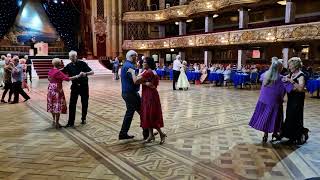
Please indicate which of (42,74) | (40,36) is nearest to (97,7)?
(40,36)

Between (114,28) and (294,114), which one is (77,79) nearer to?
(294,114)

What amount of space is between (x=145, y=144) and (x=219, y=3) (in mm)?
14743

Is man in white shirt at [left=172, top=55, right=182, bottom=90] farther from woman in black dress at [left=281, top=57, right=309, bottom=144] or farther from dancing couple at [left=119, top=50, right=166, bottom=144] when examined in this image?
woman in black dress at [left=281, top=57, right=309, bottom=144]

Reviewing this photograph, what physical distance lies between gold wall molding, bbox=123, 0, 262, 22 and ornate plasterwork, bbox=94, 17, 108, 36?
1.73m

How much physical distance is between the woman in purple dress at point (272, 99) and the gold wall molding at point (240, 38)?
32.6 ft

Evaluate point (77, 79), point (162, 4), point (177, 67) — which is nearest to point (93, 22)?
point (162, 4)

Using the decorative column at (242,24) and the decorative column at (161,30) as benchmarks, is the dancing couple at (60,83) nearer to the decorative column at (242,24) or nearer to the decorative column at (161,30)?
the decorative column at (242,24)

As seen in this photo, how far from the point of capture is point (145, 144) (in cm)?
421

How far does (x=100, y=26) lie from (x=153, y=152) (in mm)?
21371

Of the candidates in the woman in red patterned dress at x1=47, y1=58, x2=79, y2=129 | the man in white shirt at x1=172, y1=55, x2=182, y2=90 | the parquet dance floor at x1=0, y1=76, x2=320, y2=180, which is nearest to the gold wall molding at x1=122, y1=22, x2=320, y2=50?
the man in white shirt at x1=172, y1=55, x2=182, y2=90

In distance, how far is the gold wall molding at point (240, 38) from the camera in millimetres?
12992

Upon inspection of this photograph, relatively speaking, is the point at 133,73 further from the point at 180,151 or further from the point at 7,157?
the point at 7,157

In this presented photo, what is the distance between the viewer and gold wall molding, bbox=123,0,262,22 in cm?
1698

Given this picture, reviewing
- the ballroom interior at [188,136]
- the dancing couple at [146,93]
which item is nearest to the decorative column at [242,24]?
the ballroom interior at [188,136]
